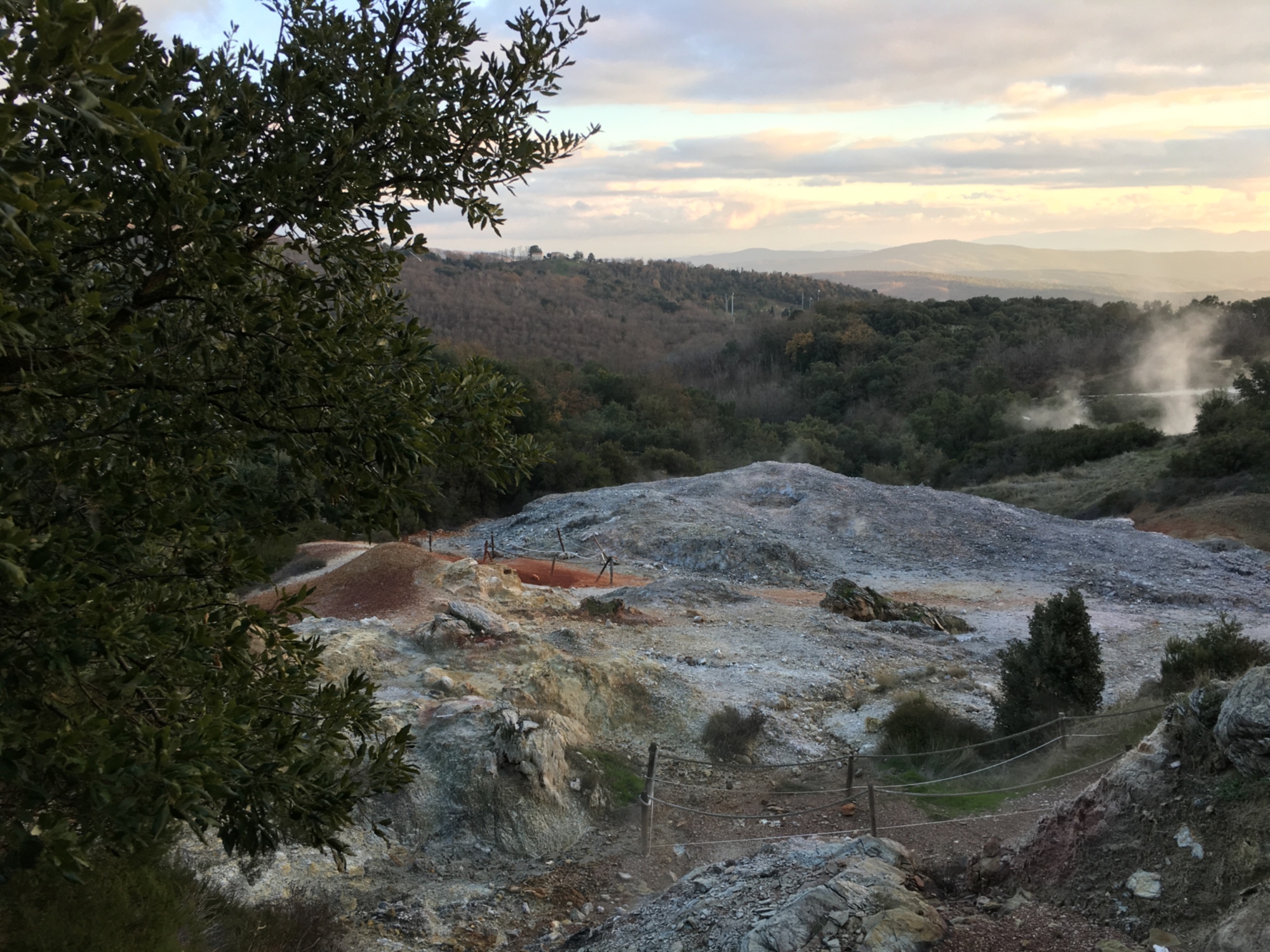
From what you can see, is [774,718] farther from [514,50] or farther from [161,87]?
[161,87]

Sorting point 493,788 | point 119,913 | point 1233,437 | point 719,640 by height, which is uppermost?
point 1233,437

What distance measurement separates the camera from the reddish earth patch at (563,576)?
19.8 metres

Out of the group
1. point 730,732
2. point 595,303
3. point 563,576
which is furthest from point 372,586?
point 595,303

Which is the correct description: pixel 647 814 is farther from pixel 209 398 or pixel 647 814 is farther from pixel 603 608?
pixel 603 608

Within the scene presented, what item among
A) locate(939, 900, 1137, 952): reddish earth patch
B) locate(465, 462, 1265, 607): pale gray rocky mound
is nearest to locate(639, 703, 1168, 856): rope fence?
locate(939, 900, 1137, 952): reddish earth patch

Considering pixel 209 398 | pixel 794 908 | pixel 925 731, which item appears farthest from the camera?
pixel 925 731

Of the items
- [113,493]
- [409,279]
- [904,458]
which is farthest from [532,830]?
[409,279]

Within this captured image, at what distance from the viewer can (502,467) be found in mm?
3854

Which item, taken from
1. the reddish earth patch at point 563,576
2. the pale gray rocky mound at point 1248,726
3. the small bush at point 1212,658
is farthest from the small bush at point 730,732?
the reddish earth patch at point 563,576

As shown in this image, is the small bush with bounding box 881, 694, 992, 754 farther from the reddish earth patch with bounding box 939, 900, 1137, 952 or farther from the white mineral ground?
the reddish earth patch with bounding box 939, 900, 1137, 952

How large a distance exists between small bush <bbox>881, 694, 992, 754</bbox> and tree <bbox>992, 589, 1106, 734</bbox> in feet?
1.40

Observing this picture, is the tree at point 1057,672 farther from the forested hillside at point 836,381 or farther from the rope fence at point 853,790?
the forested hillside at point 836,381

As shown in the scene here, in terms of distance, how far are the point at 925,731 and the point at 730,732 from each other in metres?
2.40

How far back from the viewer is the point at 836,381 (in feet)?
181
